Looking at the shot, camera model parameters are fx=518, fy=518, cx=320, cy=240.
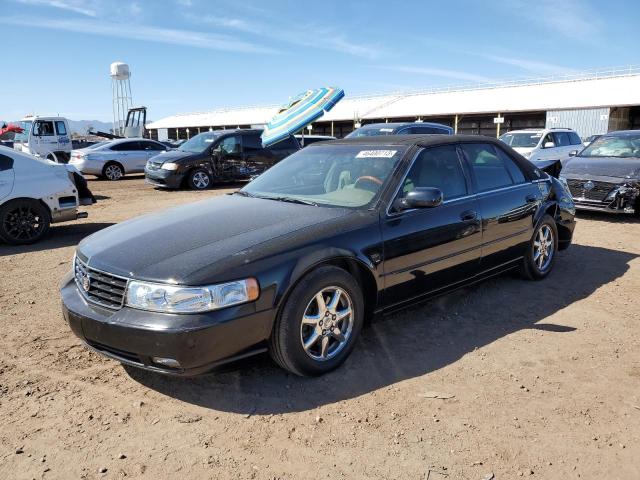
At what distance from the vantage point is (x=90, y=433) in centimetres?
278

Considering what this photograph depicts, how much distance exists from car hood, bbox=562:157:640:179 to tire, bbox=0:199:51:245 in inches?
347

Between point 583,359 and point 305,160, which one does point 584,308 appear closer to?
point 583,359

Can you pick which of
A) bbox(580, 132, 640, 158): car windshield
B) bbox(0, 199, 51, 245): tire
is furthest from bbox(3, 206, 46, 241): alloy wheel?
bbox(580, 132, 640, 158): car windshield

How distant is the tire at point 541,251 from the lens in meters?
5.17

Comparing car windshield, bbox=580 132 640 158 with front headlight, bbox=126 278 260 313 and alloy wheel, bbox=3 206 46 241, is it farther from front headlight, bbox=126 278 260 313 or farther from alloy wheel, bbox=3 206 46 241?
alloy wheel, bbox=3 206 46 241

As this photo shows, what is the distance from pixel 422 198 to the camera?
3.61 meters

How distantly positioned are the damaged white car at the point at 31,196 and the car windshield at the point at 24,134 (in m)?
14.6

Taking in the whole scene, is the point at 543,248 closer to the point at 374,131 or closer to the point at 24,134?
the point at 374,131

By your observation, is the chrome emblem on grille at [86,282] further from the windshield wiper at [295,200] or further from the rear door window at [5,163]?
the rear door window at [5,163]

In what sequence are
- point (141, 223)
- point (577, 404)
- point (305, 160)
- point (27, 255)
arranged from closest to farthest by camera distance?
1. point (577, 404)
2. point (141, 223)
3. point (305, 160)
4. point (27, 255)

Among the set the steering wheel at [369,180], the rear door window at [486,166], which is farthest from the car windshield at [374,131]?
the steering wheel at [369,180]

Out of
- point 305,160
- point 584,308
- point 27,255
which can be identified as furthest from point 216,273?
point 27,255

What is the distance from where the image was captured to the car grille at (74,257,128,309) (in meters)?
2.98

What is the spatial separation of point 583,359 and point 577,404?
2.23 ft
